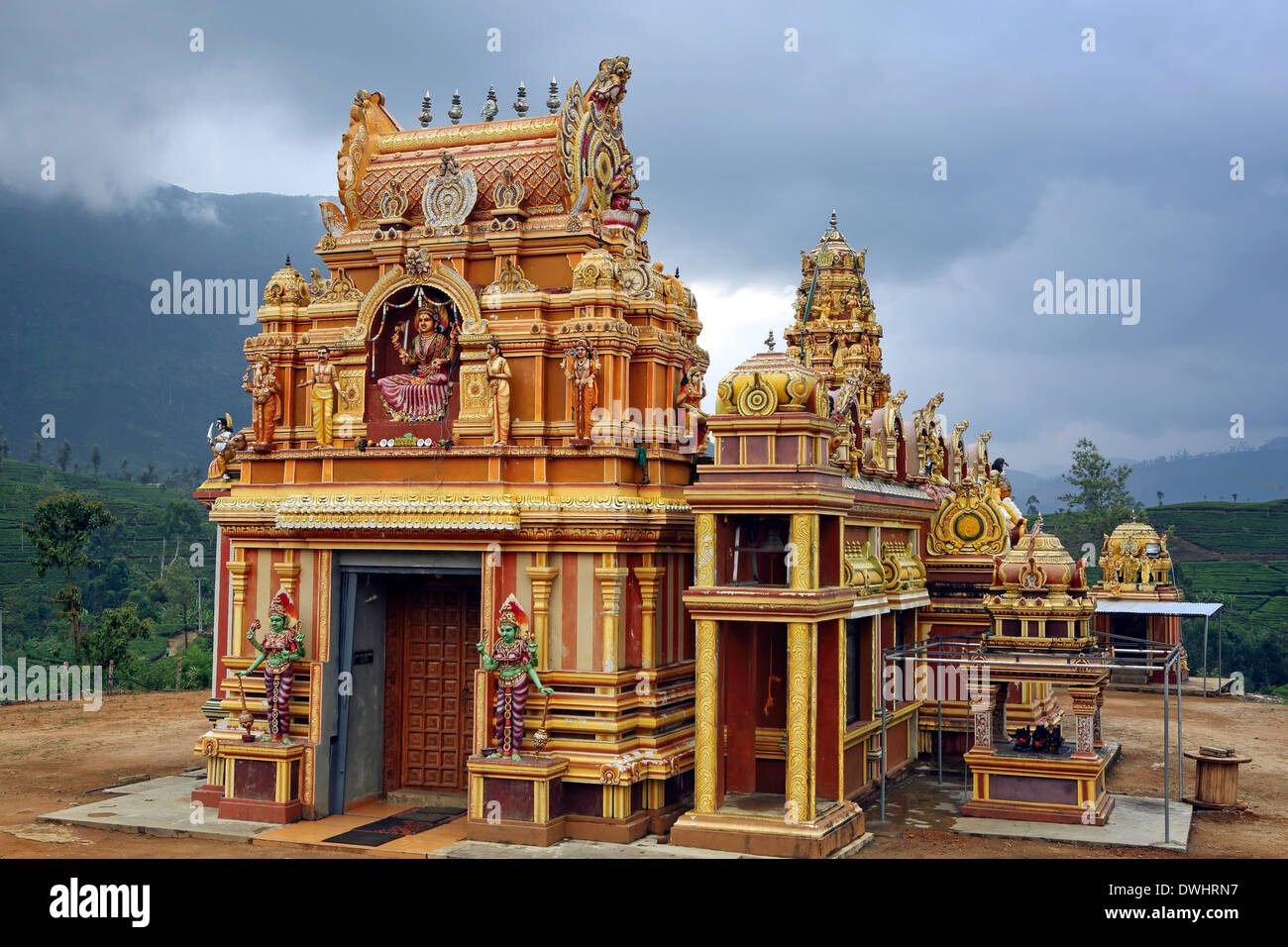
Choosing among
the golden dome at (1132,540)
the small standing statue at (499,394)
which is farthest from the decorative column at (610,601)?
the golden dome at (1132,540)

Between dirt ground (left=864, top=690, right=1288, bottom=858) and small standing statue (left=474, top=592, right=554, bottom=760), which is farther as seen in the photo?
Result: dirt ground (left=864, top=690, right=1288, bottom=858)

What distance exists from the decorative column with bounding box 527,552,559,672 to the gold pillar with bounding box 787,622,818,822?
3.69 metres

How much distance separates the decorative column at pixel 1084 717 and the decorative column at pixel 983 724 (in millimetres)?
1286

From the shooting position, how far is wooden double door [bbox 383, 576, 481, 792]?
62.7ft

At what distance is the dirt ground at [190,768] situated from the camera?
1673cm

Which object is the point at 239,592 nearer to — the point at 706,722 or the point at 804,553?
the point at 706,722

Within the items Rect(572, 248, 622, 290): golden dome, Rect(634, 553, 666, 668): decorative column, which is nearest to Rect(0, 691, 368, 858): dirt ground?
Rect(634, 553, 666, 668): decorative column

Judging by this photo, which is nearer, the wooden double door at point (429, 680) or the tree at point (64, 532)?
the wooden double door at point (429, 680)

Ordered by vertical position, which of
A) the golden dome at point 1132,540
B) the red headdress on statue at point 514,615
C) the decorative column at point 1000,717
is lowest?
the decorative column at point 1000,717

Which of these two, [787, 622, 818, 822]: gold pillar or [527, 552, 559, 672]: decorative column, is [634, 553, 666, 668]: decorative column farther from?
[787, 622, 818, 822]: gold pillar

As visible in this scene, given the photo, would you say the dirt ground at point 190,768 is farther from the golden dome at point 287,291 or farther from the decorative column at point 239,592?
the golden dome at point 287,291

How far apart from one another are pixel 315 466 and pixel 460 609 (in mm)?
3221

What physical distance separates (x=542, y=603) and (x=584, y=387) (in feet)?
10.5

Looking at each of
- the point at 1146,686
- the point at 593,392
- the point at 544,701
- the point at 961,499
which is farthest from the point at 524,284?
the point at 1146,686
